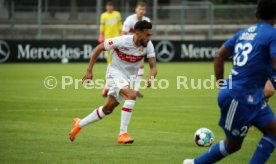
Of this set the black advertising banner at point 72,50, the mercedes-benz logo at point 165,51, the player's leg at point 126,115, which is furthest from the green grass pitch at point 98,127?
the mercedes-benz logo at point 165,51

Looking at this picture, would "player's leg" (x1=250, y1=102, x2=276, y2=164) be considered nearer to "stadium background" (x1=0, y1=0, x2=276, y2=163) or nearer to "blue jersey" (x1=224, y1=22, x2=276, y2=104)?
"blue jersey" (x1=224, y1=22, x2=276, y2=104)

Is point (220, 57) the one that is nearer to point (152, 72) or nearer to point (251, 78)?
point (251, 78)

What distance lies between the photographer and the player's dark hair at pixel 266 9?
6852 mm

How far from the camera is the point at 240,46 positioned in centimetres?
702

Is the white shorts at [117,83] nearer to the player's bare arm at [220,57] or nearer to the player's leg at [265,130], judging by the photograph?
the player's bare arm at [220,57]

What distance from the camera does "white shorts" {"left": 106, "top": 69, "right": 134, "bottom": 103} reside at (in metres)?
10.7

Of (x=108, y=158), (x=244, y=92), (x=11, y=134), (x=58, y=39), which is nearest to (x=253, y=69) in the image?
(x=244, y=92)

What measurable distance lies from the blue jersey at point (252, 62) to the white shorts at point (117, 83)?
12.6ft

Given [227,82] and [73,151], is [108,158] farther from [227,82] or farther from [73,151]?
[227,82]

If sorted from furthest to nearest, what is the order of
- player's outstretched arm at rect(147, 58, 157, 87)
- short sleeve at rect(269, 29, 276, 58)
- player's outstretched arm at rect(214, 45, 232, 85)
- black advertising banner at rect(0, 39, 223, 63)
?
black advertising banner at rect(0, 39, 223, 63) → player's outstretched arm at rect(147, 58, 157, 87) → player's outstretched arm at rect(214, 45, 232, 85) → short sleeve at rect(269, 29, 276, 58)

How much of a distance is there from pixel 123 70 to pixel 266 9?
4.45 metres

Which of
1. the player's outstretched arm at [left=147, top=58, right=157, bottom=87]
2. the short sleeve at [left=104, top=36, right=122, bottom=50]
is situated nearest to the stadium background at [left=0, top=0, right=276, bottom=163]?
the player's outstretched arm at [left=147, top=58, right=157, bottom=87]

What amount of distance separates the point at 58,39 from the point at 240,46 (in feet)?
85.6

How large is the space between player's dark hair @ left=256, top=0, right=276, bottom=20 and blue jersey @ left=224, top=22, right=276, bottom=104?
87 millimetres
